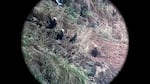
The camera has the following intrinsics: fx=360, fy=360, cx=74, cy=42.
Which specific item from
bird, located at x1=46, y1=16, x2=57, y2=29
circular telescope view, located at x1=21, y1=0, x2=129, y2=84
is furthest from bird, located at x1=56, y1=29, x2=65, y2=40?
bird, located at x1=46, y1=16, x2=57, y2=29

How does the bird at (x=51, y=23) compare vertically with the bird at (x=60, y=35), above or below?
above

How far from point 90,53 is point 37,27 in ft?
2.05

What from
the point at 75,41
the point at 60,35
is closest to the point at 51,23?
the point at 60,35

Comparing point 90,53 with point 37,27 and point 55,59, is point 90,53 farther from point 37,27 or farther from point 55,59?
point 37,27

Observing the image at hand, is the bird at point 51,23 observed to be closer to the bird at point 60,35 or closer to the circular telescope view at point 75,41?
the circular telescope view at point 75,41

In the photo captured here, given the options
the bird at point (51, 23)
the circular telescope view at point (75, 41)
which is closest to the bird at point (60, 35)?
the circular telescope view at point (75, 41)

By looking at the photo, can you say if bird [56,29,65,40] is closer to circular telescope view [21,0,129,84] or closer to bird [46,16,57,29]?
circular telescope view [21,0,129,84]

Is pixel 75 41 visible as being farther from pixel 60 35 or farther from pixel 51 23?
pixel 51 23

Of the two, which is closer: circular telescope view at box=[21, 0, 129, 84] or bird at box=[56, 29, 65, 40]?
circular telescope view at box=[21, 0, 129, 84]

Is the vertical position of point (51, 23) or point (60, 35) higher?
point (51, 23)

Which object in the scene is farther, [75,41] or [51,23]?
[75,41]

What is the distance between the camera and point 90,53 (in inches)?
142

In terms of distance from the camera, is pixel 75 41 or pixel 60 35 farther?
pixel 75 41

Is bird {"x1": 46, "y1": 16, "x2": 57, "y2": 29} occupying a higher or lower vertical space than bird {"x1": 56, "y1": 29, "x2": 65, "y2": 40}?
higher
